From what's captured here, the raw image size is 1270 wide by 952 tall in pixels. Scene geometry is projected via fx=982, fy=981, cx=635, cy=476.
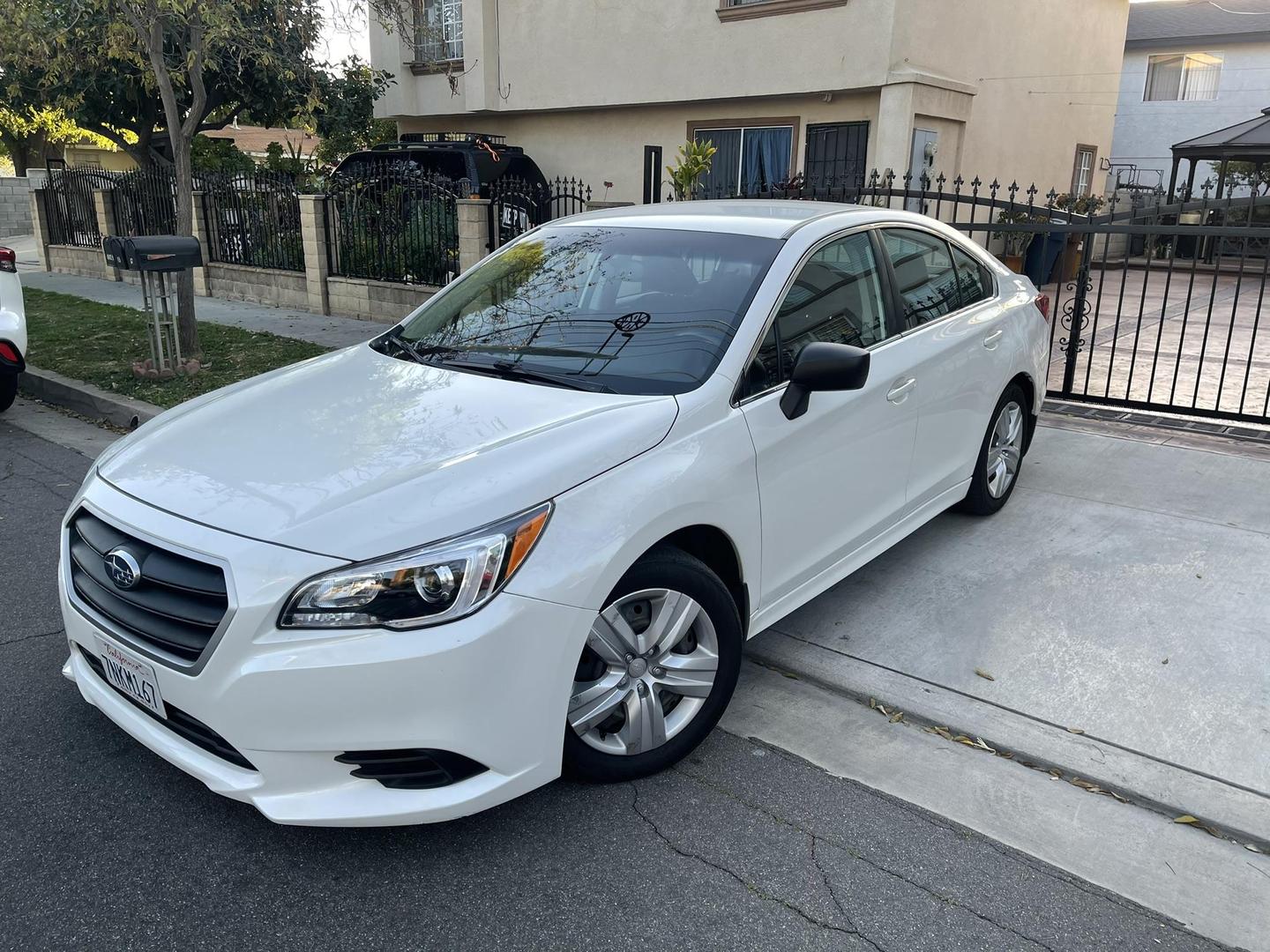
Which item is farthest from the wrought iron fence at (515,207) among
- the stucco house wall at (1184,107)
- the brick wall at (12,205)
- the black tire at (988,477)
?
the brick wall at (12,205)

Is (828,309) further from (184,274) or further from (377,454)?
(184,274)

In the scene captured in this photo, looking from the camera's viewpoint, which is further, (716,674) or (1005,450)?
(1005,450)

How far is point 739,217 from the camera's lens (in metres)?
4.00

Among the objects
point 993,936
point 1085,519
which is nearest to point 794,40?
point 1085,519

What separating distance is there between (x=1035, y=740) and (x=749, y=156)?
12.6 metres

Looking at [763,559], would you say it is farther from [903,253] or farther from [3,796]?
[3,796]

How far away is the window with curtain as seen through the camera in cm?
1416

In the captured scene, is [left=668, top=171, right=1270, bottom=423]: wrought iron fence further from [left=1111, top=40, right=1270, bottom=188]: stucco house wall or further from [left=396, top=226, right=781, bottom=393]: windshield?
[left=1111, top=40, right=1270, bottom=188]: stucco house wall

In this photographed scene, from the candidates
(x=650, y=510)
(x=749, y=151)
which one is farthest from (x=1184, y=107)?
(x=650, y=510)

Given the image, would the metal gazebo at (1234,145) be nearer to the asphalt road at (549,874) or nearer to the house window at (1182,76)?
the house window at (1182,76)

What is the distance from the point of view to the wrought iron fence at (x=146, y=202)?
50.9 ft

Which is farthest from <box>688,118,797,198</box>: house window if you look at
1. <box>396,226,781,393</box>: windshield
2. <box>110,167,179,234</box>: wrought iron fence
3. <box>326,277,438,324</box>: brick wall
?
<box>396,226,781,393</box>: windshield

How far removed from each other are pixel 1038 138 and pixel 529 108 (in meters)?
8.56

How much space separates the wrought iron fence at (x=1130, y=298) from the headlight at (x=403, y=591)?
15.6ft
